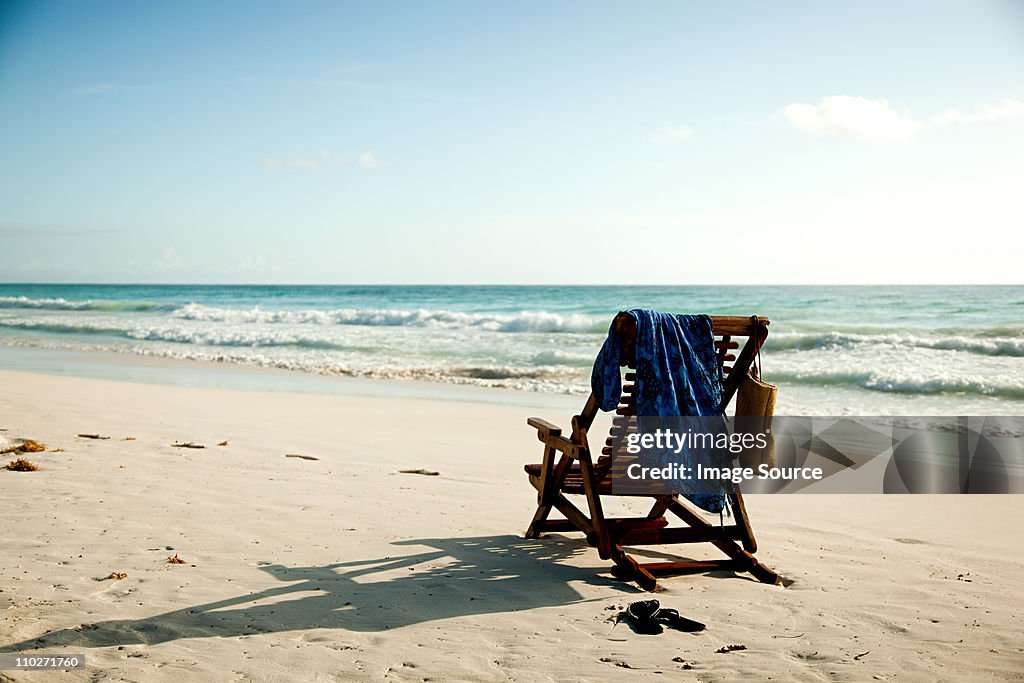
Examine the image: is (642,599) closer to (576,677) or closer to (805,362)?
(576,677)

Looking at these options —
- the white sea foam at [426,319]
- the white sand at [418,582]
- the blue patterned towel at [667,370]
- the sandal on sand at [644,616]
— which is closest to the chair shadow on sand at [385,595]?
the white sand at [418,582]

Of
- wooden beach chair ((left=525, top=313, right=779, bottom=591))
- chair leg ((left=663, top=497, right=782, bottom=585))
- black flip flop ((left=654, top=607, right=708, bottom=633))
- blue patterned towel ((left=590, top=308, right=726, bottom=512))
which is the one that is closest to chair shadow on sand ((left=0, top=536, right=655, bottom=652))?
wooden beach chair ((left=525, top=313, right=779, bottom=591))

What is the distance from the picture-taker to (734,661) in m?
3.56

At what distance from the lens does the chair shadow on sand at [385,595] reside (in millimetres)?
3732

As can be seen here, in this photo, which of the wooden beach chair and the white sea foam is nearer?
the wooden beach chair

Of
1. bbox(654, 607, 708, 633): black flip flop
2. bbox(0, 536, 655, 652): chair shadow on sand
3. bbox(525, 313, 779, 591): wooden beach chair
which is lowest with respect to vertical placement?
bbox(0, 536, 655, 652): chair shadow on sand

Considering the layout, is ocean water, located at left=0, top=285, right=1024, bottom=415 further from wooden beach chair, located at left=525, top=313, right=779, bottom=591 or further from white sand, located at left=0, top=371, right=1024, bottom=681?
wooden beach chair, located at left=525, top=313, right=779, bottom=591

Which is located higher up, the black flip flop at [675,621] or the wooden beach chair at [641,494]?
the wooden beach chair at [641,494]

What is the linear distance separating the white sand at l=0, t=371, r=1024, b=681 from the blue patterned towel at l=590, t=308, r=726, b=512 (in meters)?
1.06

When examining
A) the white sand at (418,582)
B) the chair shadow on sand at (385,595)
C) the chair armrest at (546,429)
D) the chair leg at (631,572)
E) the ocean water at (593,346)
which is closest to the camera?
the white sand at (418,582)

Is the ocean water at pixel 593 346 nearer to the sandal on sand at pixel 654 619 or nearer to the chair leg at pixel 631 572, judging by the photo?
the chair leg at pixel 631 572

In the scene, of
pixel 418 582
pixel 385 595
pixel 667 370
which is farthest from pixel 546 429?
pixel 385 595

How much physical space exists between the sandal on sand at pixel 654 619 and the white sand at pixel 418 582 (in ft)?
0.23

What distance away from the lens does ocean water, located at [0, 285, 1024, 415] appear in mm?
14320
